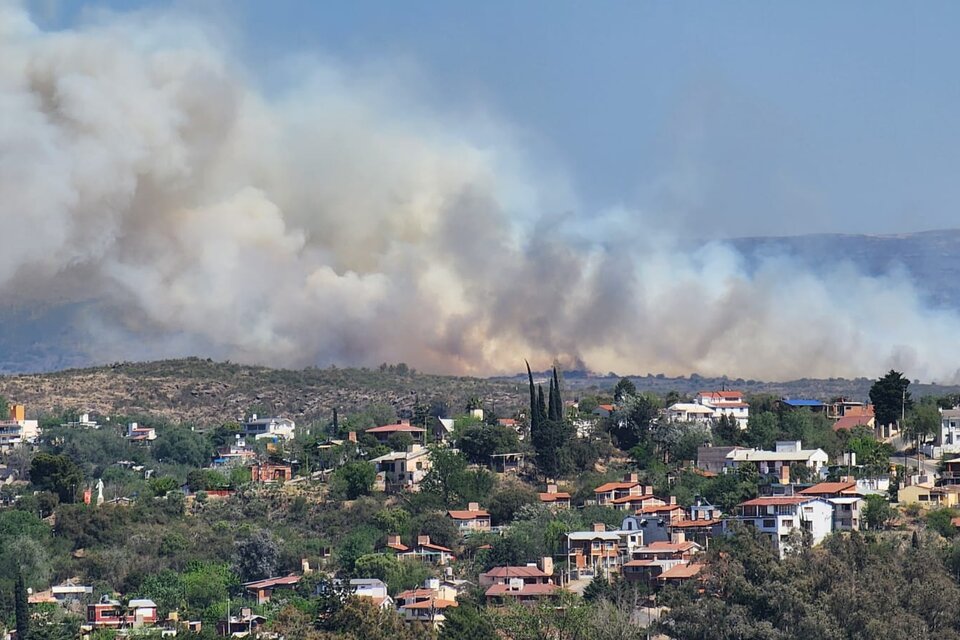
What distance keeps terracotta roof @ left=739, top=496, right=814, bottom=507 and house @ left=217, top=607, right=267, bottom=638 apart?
19.9 m

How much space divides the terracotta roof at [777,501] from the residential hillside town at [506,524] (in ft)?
0.62

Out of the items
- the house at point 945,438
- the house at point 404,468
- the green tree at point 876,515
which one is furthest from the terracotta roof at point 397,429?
the green tree at point 876,515

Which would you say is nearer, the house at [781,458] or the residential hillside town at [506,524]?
the residential hillside town at [506,524]

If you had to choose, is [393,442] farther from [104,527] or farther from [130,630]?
[130,630]

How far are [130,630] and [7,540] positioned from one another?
13.9 m

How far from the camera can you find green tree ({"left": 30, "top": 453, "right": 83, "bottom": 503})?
94.6 meters

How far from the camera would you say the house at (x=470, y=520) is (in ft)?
285

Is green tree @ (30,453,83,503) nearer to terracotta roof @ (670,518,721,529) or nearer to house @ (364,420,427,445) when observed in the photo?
house @ (364,420,427,445)

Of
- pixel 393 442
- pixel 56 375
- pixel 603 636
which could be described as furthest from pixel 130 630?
pixel 56 375

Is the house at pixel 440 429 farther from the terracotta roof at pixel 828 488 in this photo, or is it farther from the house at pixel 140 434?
the terracotta roof at pixel 828 488

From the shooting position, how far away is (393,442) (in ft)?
336

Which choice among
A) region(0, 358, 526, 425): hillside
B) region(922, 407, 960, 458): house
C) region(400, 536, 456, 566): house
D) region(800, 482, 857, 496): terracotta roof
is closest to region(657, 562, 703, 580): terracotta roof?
region(800, 482, 857, 496): terracotta roof

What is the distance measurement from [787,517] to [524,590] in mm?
10857

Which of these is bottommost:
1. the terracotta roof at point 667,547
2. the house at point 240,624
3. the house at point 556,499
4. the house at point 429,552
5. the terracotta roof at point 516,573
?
the house at point 240,624
